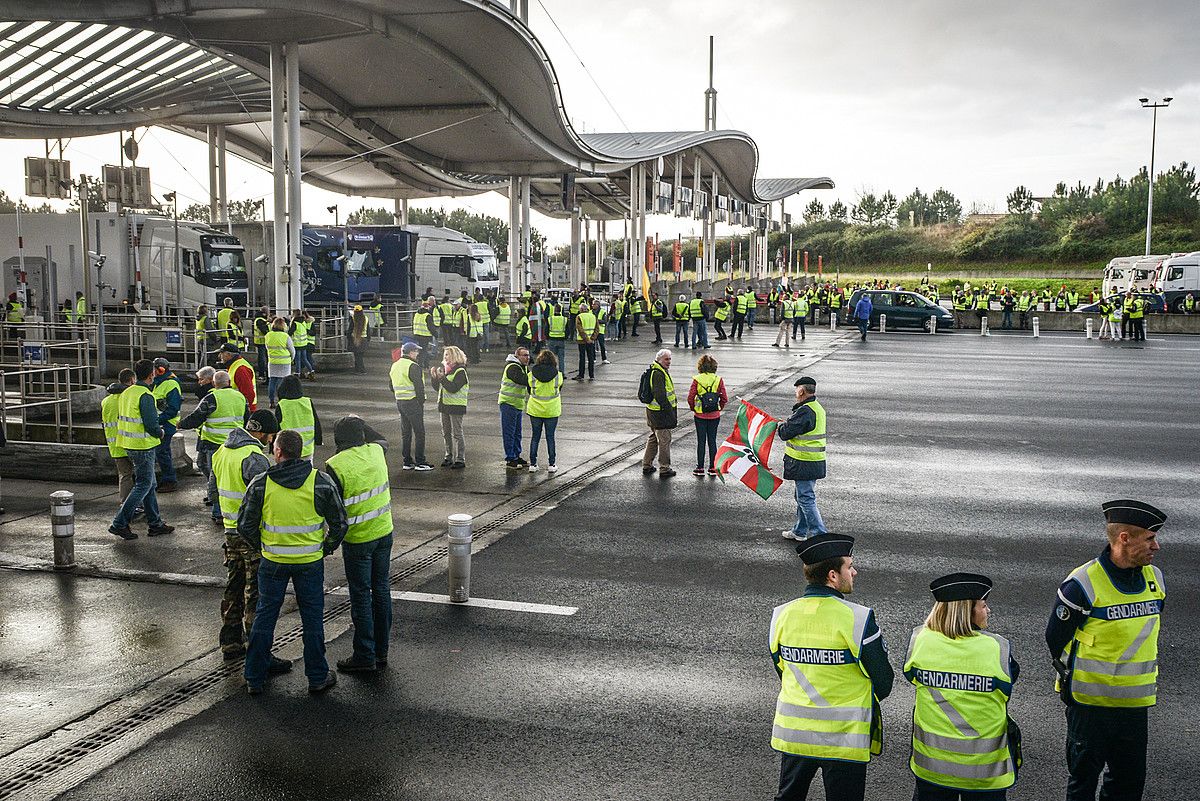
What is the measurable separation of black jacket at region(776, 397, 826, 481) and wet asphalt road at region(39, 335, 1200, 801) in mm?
804

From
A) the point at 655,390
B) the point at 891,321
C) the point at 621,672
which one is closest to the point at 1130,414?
the point at 655,390

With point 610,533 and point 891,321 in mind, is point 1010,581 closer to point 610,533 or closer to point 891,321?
point 610,533

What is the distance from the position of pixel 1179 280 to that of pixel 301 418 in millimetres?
48957

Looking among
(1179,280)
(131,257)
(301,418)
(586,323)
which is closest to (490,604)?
(301,418)

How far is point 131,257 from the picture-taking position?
32938mm

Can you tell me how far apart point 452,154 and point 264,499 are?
41388 mm

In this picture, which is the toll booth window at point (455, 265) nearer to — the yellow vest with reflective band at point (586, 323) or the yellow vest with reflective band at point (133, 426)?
the yellow vest with reflective band at point (586, 323)

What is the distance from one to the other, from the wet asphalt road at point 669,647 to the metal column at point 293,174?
16.0 m

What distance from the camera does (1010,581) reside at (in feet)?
31.8

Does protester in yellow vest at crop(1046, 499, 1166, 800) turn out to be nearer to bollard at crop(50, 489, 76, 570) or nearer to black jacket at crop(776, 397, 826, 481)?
black jacket at crop(776, 397, 826, 481)

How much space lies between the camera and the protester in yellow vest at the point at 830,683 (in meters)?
4.55

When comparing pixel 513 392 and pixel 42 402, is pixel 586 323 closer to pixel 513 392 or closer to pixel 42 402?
pixel 513 392

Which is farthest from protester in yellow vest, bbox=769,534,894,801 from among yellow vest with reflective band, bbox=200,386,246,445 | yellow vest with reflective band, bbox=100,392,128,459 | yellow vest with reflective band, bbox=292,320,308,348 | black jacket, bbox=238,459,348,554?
yellow vest with reflective band, bbox=292,320,308,348

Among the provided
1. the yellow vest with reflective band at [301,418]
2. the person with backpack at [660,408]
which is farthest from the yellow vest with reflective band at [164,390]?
the person with backpack at [660,408]
